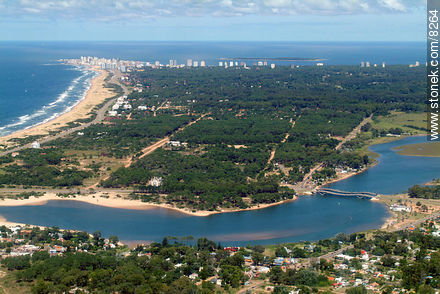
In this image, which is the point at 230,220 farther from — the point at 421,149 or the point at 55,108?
the point at 55,108

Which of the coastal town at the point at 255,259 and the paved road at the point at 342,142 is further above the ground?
the paved road at the point at 342,142

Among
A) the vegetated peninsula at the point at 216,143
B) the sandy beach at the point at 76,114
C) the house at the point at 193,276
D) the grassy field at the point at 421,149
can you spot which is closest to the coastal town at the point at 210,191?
the house at the point at 193,276

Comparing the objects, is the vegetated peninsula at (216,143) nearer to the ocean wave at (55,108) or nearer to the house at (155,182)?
the house at (155,182)

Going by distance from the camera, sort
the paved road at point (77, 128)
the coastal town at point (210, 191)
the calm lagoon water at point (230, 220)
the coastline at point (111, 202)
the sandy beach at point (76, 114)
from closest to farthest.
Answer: the coastal town at point (210, 191), the calm lagoon water at point (230, 220), the coastline at point (111, 202), the paved road at point (77, 128), the sandy beach at point (76, 114)

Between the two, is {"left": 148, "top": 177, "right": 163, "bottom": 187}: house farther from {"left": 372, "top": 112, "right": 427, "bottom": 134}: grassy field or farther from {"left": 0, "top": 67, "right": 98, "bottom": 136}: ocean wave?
{"left": 372, "top": 112, "right": 427, "bottom": 134}: grassy field

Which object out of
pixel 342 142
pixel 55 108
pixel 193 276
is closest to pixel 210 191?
pixel 193 276

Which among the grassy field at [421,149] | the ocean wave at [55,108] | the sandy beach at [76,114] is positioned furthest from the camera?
the ocean wave at [55,108]

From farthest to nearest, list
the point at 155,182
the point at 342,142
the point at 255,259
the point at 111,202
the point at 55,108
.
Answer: the point at 55,108 < the point at 342,142 < the point at 155,182 < the point at 111,202 < the point at 255,259
